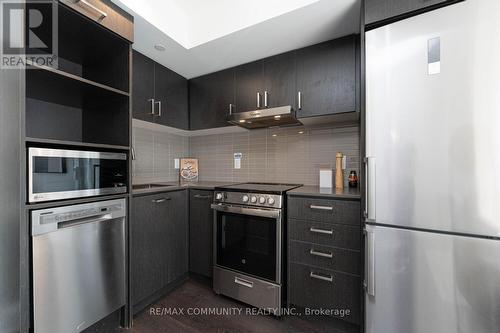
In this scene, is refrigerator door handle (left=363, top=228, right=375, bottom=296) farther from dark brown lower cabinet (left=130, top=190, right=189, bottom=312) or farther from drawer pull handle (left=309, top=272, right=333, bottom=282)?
dark brown lower cabinet (left=130, top=190, right=189, bottom=312)

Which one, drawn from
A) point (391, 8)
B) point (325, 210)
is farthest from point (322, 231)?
point (391, 8)

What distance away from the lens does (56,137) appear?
5.03 ft

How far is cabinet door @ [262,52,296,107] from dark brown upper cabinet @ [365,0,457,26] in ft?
2.32

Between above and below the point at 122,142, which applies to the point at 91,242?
below

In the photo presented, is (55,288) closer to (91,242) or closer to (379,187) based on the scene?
(91,242)

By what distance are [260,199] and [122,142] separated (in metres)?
1.10

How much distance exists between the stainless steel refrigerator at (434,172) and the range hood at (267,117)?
0.66 metres

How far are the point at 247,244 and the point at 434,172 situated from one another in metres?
1.34

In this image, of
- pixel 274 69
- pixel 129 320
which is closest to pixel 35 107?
pixel 129 320

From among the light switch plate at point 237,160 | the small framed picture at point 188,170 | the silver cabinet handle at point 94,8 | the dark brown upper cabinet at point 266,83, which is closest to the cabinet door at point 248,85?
the dark brown upper cabinet at point 266,83

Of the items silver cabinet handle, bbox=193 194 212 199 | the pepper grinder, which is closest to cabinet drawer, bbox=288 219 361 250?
the pepper grinder

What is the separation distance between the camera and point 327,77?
1703 mm

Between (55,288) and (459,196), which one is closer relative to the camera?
(459,196)

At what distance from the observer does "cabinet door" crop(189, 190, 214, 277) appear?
1.97 m
